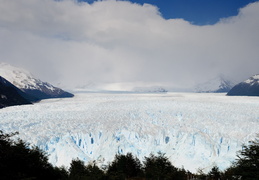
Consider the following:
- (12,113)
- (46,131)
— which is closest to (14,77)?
(12,113)

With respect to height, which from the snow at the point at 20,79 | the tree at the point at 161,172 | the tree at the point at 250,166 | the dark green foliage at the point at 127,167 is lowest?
the dark green foliage at the point at 127,167

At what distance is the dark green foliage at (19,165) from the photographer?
8096 millimetres

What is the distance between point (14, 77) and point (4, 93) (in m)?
59.6

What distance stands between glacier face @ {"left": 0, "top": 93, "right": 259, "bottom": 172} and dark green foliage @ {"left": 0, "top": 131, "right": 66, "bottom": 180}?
925 cm

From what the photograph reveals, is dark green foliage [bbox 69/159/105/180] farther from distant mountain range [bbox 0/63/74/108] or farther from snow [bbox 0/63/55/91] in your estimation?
snow [bbox 0/63/55/91]

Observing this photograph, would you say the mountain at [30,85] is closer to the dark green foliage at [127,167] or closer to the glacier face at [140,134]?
the glacier face at [140,134]

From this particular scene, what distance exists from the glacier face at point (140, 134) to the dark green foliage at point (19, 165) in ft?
30.4

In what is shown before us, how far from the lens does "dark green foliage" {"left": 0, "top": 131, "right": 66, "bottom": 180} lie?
810 cm

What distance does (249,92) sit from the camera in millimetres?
98875

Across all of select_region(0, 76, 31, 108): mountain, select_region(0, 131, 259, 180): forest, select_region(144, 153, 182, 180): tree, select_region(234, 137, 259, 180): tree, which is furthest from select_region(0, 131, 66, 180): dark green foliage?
select_region(0, 76, 31, 108): mountain

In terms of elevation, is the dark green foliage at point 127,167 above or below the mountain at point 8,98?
below

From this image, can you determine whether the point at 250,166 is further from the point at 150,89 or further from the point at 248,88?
the point at 150,89

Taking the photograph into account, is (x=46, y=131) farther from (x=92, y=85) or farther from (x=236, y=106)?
(x=92, y=85)

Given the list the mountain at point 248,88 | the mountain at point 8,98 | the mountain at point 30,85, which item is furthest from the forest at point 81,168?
the mountain at point 248,88
